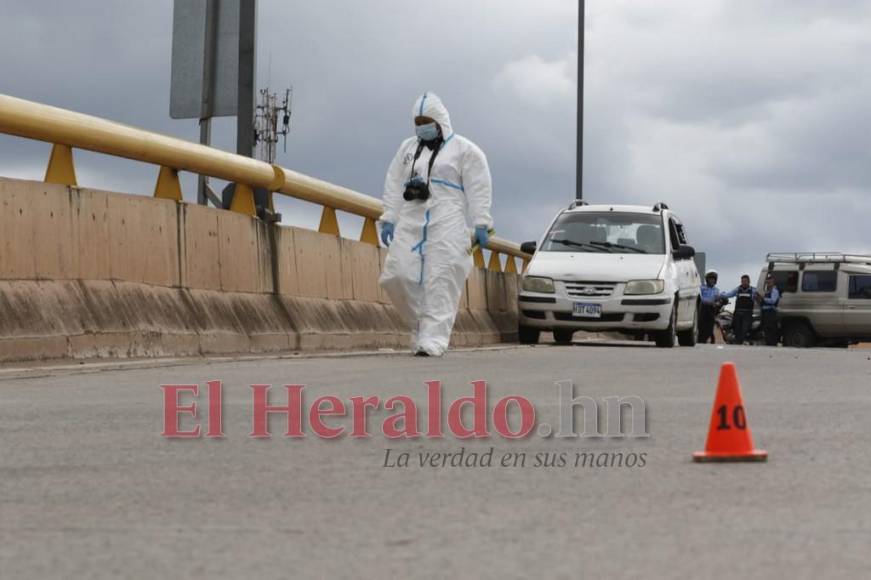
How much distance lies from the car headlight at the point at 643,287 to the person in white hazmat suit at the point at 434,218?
21.8ft

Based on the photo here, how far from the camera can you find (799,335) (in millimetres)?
38594

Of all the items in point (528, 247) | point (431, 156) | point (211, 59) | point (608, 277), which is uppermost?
point (211, 59)

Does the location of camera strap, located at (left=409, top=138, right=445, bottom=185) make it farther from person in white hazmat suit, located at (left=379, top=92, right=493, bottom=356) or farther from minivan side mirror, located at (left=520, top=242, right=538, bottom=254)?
minivan side mirror, located at (left=520, top=242, right=538, bottom=254)

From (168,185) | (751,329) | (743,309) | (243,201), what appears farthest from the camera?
(751,329)

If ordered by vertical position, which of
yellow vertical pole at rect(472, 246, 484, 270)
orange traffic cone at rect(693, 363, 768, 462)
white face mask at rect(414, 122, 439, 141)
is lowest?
orange traffic cone at rect(693, 363, 768, 462)

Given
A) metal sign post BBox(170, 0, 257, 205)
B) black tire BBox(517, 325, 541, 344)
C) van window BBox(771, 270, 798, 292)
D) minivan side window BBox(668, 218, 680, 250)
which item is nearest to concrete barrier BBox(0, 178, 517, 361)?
metal sign post BBox(170, 0, 257, 205)

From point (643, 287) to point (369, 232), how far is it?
4.69 m

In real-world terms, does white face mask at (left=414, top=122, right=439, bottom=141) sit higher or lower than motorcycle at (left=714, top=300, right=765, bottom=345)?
higher

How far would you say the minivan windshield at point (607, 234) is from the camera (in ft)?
73.0

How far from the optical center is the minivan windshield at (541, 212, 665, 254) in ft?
73.0

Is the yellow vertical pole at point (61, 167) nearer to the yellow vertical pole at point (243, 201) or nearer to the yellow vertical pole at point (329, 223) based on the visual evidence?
the yellow vertical pole at point (243, 201)

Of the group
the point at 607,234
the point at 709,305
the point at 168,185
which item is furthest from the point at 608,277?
the point at 709,305

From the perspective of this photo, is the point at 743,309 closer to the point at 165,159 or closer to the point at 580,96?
the point at 580,96

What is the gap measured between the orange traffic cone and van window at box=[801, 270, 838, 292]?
33.2 metres
